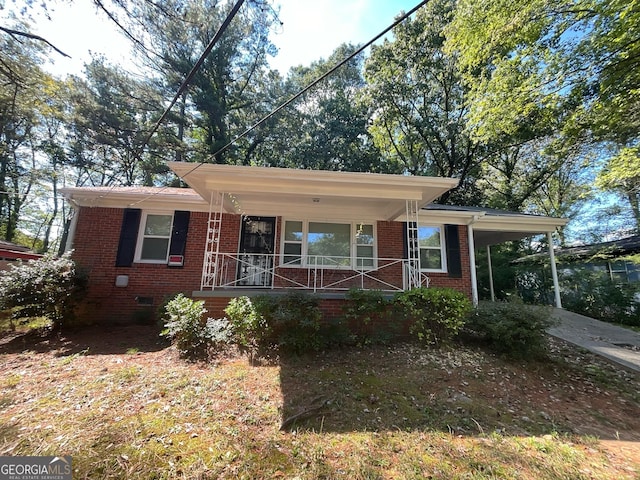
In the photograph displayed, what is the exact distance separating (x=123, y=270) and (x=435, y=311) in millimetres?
7702

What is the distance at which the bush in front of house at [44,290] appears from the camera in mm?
5719

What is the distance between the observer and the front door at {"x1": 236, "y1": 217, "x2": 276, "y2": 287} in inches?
313

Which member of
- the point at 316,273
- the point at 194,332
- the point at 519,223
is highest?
the point at 519,223

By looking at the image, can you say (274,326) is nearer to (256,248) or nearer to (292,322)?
(292,322)

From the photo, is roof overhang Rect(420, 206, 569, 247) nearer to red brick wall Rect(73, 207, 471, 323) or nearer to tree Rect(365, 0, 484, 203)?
red brick wall Rect(73, 207, 471, 323)

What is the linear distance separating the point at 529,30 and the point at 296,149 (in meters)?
12.5

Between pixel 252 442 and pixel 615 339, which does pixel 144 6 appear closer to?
pixel 252 442

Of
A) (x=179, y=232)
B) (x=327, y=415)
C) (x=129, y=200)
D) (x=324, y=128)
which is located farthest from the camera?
(x=324, y=128)

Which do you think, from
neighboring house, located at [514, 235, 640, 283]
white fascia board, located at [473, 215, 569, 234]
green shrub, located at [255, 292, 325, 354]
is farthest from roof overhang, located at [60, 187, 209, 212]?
neighboring house, located at [514, 235, 640, 283]

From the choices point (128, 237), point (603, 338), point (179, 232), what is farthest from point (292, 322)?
point (603, 338)

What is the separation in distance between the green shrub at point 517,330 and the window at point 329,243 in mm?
3541

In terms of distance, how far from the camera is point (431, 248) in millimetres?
8547

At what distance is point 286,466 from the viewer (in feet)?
8.13

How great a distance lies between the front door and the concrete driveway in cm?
663
